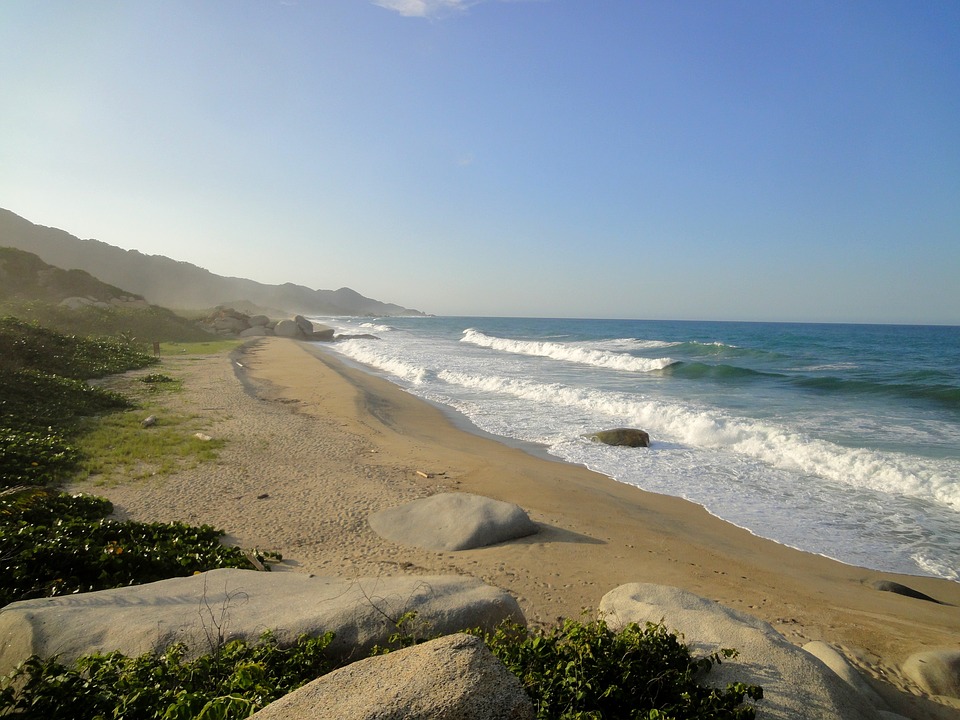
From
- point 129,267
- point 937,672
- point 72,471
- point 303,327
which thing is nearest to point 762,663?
point 937,672

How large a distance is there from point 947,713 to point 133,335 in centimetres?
3562

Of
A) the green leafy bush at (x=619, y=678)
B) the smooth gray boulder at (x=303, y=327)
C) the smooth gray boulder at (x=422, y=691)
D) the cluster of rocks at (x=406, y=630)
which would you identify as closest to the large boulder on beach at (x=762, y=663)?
the cluster of rocks at (x=406, y=630)

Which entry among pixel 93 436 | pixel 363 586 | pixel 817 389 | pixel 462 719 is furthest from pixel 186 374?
pixel 817 389

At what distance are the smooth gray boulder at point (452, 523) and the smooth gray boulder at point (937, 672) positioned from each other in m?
4.07

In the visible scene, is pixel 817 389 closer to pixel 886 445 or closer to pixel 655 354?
pixel 886 445

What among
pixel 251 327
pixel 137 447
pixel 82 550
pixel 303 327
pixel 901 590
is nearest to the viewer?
pixel 82 550

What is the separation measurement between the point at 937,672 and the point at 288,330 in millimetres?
52750

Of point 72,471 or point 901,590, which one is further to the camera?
point 72,471

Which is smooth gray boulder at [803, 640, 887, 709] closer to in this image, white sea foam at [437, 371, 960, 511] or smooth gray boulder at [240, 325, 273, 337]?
white sea foam at [437, 371, 960, 511]

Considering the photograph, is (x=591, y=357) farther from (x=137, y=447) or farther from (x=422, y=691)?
(x=422, y=691)

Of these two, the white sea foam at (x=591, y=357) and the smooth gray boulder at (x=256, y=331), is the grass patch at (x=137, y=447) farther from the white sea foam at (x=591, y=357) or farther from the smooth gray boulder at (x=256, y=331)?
the smooth gray boulder at (x=256, y=331)

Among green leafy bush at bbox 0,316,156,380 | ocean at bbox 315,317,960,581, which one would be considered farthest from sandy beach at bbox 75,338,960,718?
green leafy bush at bbox 0,316,156,380

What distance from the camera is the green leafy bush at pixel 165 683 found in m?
2.65

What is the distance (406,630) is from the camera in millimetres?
3703
